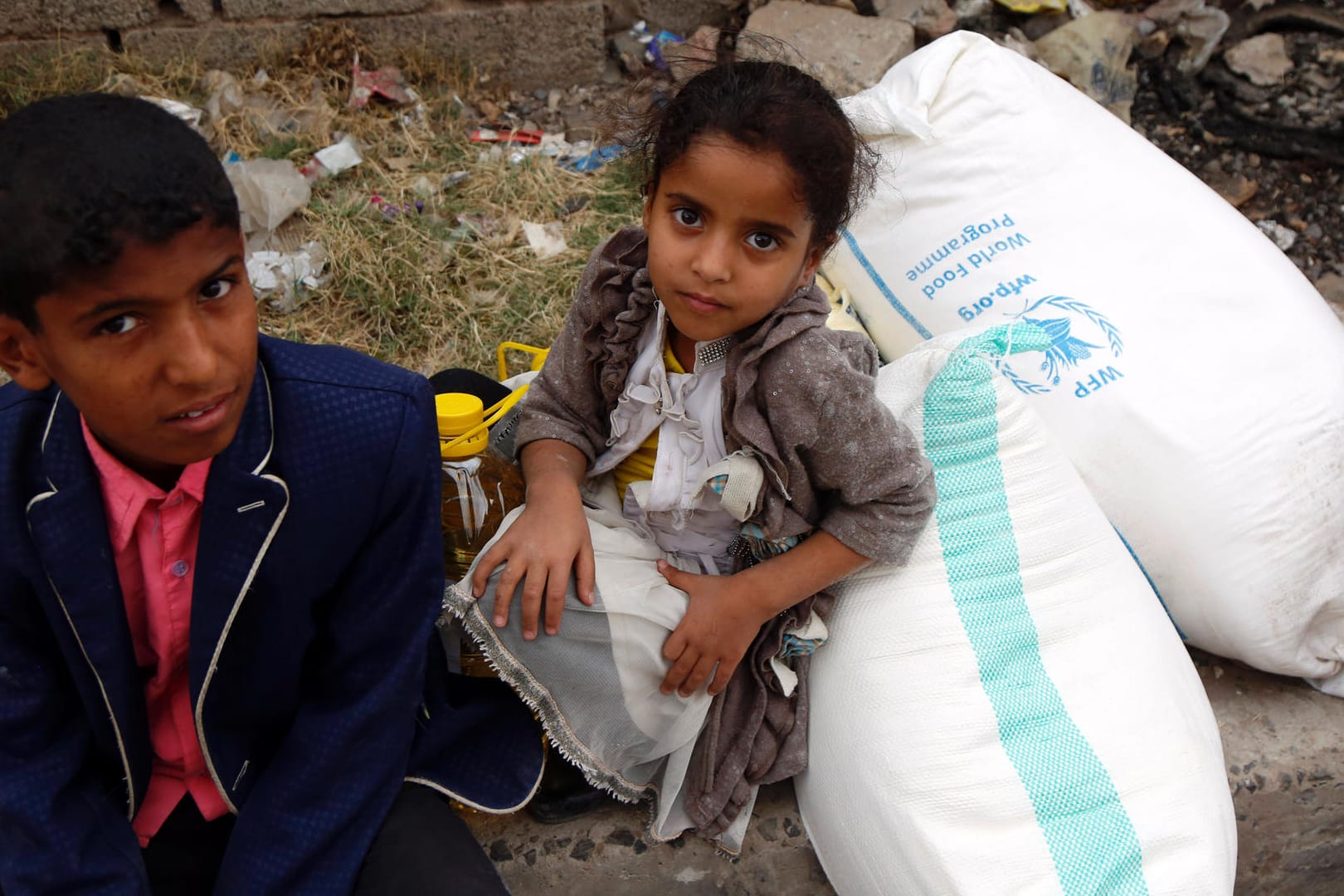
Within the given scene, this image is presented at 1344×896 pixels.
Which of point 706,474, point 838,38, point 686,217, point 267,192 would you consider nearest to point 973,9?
point 838,38

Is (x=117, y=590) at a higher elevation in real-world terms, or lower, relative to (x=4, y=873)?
higher

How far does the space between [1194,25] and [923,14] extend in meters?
0.90

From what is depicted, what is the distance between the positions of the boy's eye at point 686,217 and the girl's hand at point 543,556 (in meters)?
0.40

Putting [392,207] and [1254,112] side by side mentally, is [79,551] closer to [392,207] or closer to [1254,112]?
[392,207]

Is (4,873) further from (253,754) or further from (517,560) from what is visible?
(517,560)

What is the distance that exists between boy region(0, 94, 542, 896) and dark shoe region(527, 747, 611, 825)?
11cm

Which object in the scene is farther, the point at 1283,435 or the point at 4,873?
the point at 1283,435

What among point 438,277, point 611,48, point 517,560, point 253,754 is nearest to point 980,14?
point 611,48

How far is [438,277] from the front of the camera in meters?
2.72

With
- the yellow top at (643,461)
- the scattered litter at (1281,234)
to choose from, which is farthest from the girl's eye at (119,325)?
the scattered litter at (1281,234)

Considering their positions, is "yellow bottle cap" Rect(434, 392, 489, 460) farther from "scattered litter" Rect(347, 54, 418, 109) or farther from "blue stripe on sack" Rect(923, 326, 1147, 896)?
"scattered litter" Rect(347, 54, 418, 109)

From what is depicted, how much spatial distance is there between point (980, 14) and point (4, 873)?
348 cm

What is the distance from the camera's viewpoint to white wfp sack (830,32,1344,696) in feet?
5.34

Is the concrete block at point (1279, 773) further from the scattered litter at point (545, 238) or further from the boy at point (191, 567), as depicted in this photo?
the scattered litter at point (545, 238)
